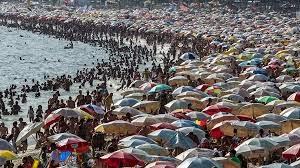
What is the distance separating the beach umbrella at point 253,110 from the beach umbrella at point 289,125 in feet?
6.04

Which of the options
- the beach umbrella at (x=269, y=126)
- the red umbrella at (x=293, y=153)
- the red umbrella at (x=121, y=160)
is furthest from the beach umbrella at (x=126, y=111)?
the red umbrella at (x=293, y=153)

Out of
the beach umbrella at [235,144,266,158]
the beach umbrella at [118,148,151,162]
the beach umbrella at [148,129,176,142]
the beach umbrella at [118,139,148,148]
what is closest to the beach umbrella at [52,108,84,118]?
the beach umbrella at [148,129,176,142]

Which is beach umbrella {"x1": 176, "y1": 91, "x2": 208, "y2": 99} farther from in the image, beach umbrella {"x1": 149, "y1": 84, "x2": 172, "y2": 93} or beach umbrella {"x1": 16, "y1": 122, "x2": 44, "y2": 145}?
beach umbrella {"x1": 16, "y1": 122, "x2": 44, "y2": 145}

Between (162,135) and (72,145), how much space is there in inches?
89.6

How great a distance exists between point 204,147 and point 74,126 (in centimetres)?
475

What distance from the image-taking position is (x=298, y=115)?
16531 millimetres

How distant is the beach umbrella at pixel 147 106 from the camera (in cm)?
1933

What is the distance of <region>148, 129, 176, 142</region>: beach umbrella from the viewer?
46.0ft

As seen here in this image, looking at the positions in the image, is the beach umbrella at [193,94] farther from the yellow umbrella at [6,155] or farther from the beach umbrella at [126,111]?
the yellow umbrella at [6,155]

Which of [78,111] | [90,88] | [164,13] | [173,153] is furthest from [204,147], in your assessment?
[164,13]

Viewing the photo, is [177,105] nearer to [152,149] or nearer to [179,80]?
[152,149]

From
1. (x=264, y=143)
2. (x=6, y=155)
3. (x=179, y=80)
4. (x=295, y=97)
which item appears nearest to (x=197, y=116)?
(x=264, y=143)

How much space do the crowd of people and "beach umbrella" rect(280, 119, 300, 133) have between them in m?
0.50

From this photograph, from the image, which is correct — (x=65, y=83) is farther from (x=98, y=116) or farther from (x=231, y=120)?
(x=231, y=120)
